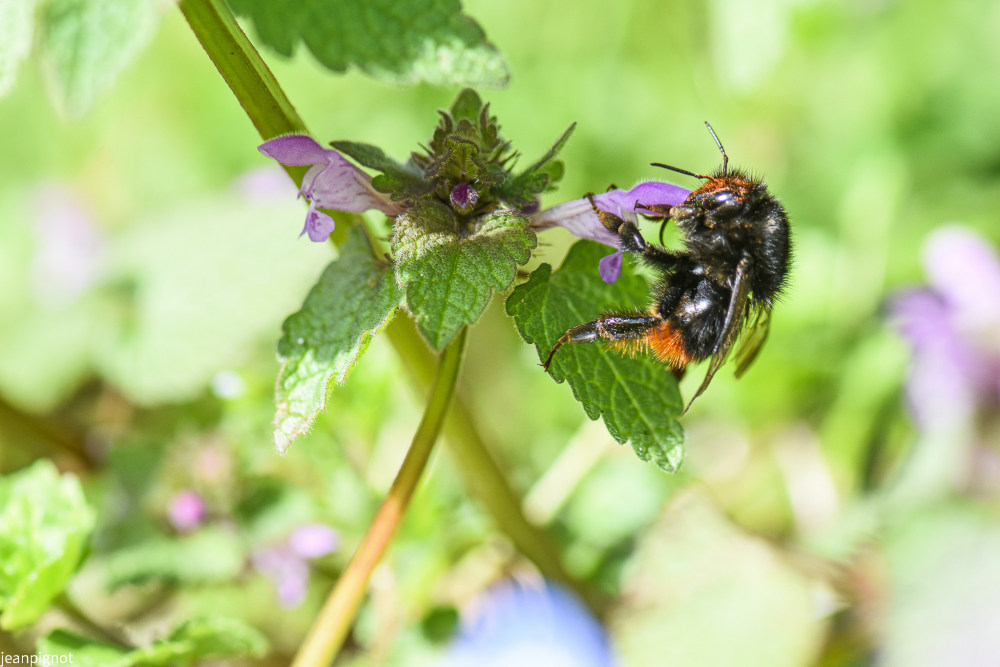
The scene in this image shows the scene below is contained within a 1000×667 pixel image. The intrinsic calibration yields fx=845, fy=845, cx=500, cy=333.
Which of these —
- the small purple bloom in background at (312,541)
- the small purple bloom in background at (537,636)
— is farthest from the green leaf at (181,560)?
the small purple bloom in background at (537,636)

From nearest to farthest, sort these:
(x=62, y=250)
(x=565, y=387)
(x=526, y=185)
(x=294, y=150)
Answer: (x=294, y=150) < (x=526, y=185) < (x=565, y=387) < (x=62, y=250)

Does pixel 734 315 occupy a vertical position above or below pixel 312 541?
above

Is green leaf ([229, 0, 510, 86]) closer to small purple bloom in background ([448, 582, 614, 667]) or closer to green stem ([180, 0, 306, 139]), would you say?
green stem ([180, 0, 306, 139])

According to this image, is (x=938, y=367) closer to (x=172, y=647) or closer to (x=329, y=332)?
(x=329, y=332)

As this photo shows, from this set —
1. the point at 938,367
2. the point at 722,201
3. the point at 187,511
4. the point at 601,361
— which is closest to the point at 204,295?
the point at 187,511

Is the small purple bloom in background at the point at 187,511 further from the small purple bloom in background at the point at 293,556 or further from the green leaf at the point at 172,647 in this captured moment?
the green leaf at the point at 172,647

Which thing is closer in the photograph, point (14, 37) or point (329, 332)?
point (14, 37)

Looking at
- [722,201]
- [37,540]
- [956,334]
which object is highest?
[956,334]
